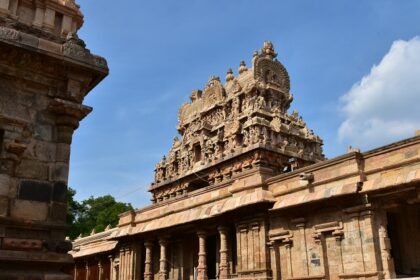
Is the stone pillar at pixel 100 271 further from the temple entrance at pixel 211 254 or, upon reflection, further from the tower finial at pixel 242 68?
the tower finial at pixel 242 68

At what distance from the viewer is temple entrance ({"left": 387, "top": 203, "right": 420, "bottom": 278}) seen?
551 inches

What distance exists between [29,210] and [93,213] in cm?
5401

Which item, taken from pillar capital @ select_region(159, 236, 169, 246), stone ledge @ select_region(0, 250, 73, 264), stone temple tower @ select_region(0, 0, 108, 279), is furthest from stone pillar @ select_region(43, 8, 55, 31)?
pillar capital @ select_region(159, 236, 169, 246)

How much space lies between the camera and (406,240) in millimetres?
14367

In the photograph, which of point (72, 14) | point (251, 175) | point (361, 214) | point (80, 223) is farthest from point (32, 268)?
point (80, 223)

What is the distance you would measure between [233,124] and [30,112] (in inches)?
1047

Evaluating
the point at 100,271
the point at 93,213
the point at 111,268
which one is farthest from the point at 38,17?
the point at 93,213

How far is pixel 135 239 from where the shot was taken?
76.6 ft

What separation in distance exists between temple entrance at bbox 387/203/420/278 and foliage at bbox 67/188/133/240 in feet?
135

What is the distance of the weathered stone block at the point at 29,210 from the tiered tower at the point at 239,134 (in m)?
22.8

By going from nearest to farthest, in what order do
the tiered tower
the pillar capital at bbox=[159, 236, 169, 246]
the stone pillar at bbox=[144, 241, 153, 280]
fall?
the pillar capital at bbox=[159, 236, 169, 246] < the stone pillar at bbox=[144, 241, 153, 280] < the tiered tower

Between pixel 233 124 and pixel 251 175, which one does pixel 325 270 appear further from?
pixel 233 124

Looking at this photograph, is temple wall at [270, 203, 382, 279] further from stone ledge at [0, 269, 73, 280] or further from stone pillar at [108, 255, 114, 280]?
stone pillar at [108, 255, 114, 280]

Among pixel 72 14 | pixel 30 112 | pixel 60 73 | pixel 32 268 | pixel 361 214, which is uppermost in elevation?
pixel 72 14
